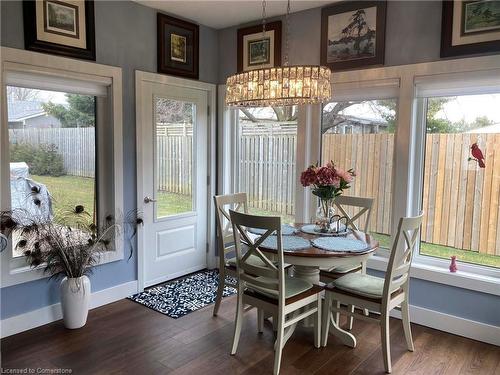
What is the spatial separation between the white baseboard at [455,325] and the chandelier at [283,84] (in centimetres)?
193

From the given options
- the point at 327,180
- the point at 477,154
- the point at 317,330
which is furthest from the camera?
the point at 477,154

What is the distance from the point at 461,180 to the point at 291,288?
1653mm

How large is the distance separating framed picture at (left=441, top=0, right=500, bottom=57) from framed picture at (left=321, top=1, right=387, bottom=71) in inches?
19.5

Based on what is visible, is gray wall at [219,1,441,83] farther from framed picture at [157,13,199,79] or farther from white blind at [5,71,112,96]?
white blind at [5,71,112,96]

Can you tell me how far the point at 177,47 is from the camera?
13.0ft

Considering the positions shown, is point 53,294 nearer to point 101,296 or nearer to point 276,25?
point 101,296

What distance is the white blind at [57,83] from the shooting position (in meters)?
2.90

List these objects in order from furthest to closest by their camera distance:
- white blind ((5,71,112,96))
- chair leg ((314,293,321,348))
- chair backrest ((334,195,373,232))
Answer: chair backrest ((334,195,373,232))
white blind ((5,71,112,96))
chair leg ((314,293,321,348))

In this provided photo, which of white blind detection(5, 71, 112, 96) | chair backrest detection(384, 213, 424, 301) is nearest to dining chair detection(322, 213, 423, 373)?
chair backrest detection(384, 213, 424, 301)

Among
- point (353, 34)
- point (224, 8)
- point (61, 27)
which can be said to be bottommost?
point (61, 27)

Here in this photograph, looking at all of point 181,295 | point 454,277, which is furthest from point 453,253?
point 181,295

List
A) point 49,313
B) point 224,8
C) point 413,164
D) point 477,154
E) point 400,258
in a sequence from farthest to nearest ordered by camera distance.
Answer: point 224,8 → point 413,164 → point 49,313 → point 477,154 → point 400,258

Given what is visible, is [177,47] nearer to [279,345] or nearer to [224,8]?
[224,8]

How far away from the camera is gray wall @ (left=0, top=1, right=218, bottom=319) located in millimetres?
3053
